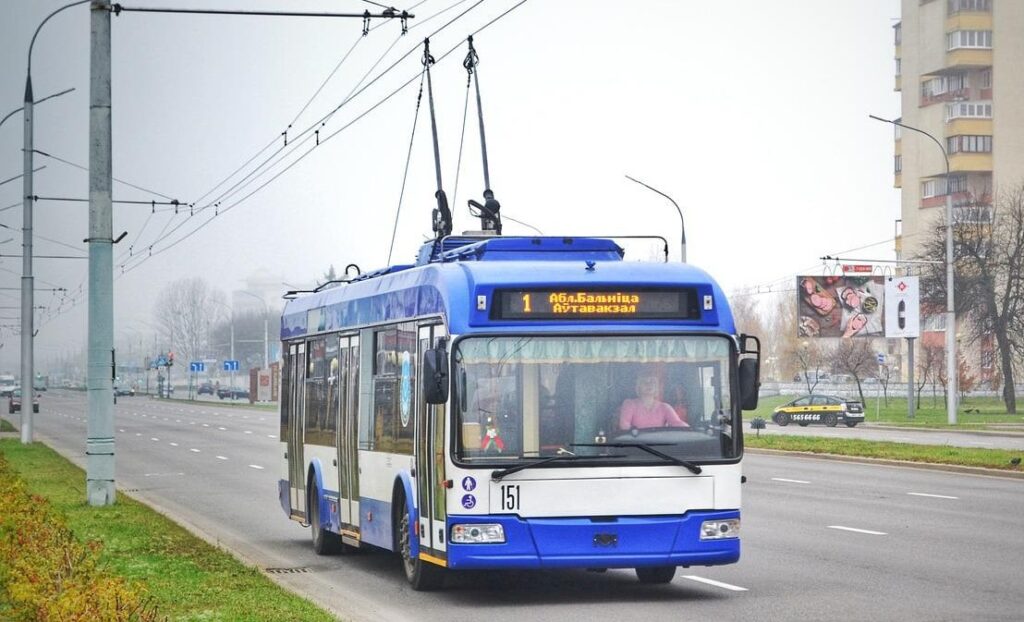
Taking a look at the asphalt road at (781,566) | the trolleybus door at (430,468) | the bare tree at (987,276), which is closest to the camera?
the asphalt road at (781,566)

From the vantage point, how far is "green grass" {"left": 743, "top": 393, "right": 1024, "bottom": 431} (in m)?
64.6

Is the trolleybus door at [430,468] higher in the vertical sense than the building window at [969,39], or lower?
lower

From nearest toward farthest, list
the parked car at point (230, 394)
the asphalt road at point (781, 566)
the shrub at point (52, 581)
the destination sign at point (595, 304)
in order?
1. the shrub at point (52, 581)
2. the asphalt road at point (781, 566)
3. the destination sign at point (595, 304)
4. the parked car at point (230, 394)

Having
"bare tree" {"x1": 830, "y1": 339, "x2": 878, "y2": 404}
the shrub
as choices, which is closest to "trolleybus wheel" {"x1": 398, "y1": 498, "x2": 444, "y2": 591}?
the shrub

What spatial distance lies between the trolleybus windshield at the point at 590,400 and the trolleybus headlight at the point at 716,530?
0.50 metres

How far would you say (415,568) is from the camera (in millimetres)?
14031

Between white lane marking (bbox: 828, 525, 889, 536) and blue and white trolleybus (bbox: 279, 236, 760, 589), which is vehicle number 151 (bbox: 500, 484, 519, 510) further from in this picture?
white lane marking (bbox: 828, 525, 889, 536)

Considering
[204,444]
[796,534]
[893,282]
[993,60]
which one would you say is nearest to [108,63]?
[796,534]

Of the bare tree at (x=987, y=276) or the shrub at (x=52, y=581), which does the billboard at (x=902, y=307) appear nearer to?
the bare tree at (x=987, y=276)

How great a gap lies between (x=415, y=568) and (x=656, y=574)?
209 cm

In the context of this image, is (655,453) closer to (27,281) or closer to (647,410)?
(647,410)

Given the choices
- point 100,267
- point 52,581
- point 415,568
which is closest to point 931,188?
point 100,267

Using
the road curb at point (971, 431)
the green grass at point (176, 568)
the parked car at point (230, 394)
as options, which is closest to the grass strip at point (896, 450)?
the road curb at point (971, 431)

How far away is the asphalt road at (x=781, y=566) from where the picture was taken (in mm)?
12531
